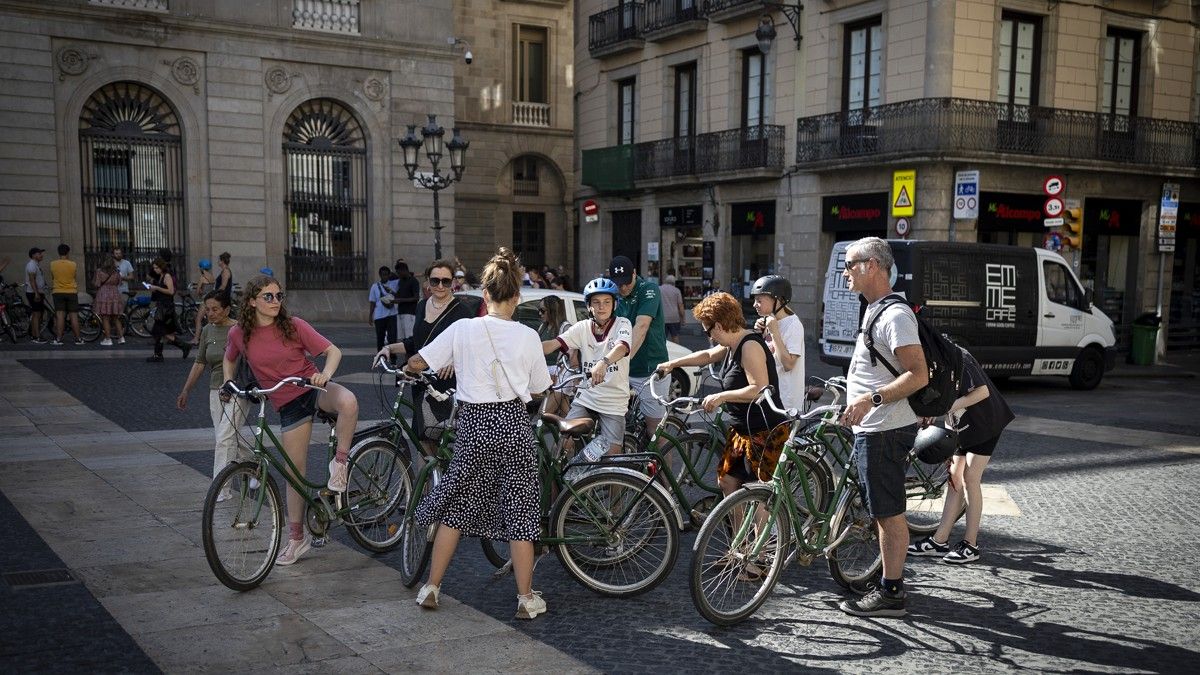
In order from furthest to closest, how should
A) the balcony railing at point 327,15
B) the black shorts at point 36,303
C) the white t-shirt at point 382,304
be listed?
the balcony railing at point 327,15 < the black shorts at point 36,303 < the white t-shirt at point 382,304

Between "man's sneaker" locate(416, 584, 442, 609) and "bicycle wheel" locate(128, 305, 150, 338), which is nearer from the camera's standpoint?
A: "man's sneaker" locate(416, 584, 442, 609)

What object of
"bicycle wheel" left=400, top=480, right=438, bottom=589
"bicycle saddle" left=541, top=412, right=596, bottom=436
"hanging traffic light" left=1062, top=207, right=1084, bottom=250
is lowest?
"bicycle wheel" left=400, top=480, right=438, bottom=589

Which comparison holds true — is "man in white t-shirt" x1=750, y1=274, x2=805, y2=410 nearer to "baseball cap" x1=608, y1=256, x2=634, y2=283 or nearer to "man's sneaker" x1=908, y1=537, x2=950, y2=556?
"baseball cap" x1=608, y1=256, x2=634, y2=283

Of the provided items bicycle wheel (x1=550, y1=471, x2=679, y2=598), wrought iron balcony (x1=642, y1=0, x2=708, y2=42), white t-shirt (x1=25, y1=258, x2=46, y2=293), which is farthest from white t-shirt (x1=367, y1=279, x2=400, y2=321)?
wrought iron balcony (x1=642, y1=0, x2=708, y2=42)

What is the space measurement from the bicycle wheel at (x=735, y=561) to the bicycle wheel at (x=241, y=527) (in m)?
2.43

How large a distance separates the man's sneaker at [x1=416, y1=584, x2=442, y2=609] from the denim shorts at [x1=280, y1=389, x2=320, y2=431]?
4.46 feet

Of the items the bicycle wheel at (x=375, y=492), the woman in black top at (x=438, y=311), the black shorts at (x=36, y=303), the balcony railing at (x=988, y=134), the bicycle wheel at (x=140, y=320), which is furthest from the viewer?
the balcony railing at (x=988, y=134)

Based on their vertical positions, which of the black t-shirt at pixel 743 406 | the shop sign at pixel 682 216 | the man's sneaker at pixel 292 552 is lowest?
the man's sneaker at pixel 292 552

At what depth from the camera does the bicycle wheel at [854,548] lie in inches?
218

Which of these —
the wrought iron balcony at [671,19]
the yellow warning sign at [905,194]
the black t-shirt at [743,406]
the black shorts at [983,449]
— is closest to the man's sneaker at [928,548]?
the black shorts at [983,449]

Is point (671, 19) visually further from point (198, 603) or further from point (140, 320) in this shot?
point (198, 603)

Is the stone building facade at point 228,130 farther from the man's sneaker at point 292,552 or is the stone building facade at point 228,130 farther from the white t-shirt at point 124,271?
the man's sneaker at point 292,552

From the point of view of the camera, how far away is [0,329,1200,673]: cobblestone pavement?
4812mm

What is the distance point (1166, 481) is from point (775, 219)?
1759 cm
